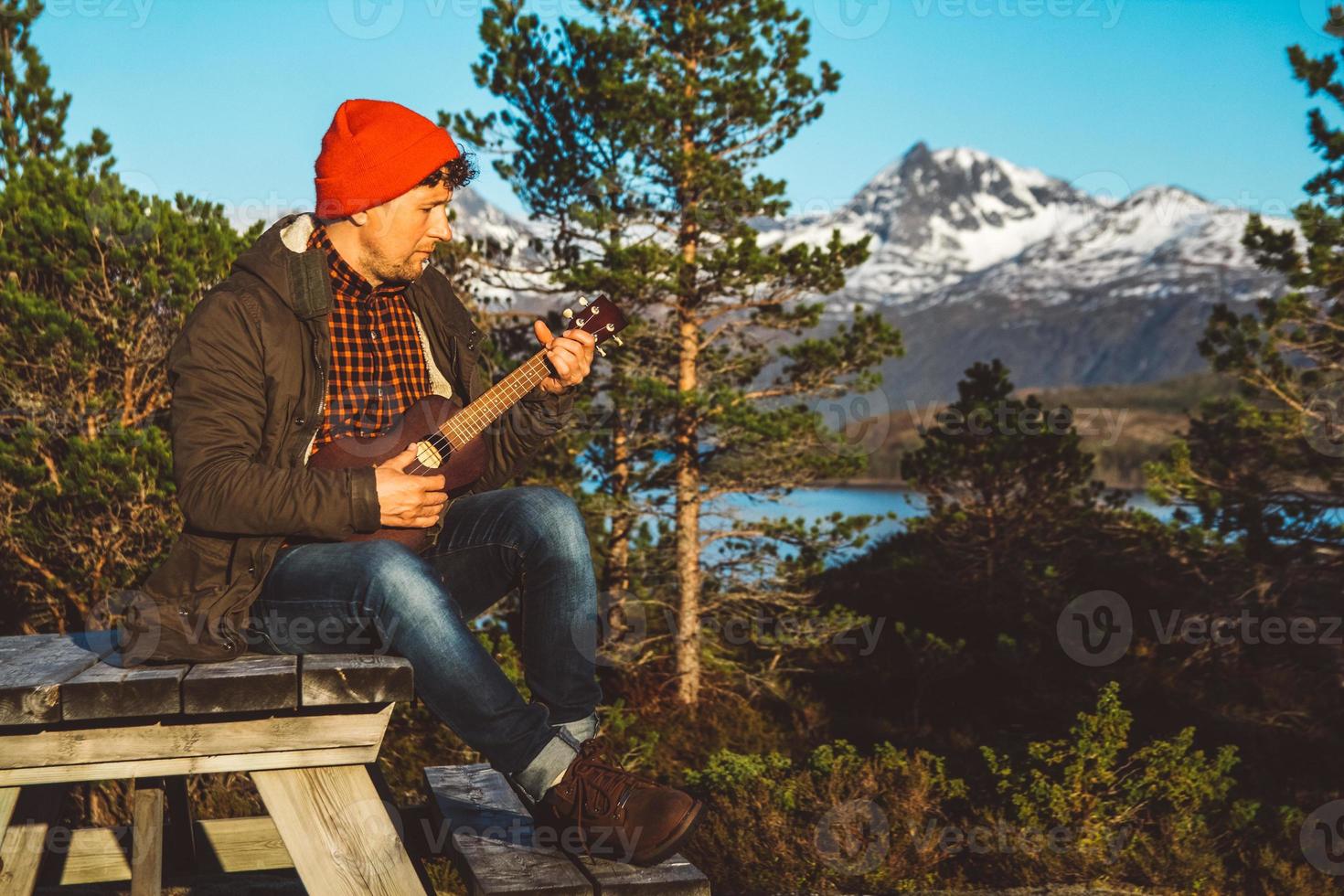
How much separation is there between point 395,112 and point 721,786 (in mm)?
6383

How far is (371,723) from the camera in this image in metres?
3.00

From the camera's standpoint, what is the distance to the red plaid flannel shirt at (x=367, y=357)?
136 inches

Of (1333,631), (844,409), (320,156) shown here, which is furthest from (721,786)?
(320,156)

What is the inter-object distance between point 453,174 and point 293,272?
58cm

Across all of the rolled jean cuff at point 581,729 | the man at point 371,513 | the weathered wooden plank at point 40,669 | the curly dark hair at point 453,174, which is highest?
the curly dark hair at point 453,174

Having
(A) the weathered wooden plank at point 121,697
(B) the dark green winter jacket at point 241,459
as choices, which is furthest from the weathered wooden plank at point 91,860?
(A) the weathered wooden plank at point 121,697

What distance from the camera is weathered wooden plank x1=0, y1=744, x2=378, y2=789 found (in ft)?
9.57

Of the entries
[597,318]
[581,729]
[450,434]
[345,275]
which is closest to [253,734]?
[581,729]

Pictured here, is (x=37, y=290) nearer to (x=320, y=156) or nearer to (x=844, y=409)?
(x=320, y=156)

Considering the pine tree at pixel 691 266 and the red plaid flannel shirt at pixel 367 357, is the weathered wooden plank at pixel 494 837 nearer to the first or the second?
the red plaid flannel shirt at pixel 367 357

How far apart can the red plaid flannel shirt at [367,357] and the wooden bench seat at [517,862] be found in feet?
3.96

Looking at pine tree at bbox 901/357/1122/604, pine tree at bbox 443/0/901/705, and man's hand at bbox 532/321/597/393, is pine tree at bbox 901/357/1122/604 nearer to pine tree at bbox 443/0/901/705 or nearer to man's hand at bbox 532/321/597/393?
pine tree at bbox 443/0/901/705

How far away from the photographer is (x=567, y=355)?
345 cm

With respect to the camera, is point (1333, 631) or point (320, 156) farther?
point (1333, 631)
